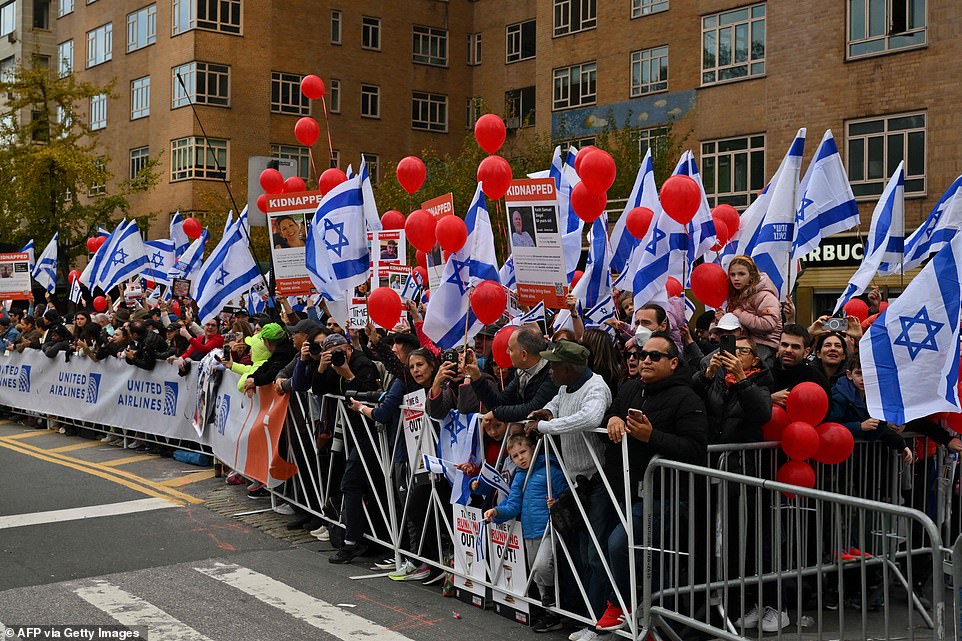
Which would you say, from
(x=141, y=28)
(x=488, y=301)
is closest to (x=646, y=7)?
(x=141, y=28)

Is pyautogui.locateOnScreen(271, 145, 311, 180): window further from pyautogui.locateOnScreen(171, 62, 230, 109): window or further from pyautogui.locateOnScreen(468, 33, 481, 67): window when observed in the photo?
pyautogui.locateOnScreen(468, 33, 481, 67): window

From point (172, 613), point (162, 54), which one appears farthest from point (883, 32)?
point (162, 54)

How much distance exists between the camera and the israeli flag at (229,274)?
A: 12828 millimetres

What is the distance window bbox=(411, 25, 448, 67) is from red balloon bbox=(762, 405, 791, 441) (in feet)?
132

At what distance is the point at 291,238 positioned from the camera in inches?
426

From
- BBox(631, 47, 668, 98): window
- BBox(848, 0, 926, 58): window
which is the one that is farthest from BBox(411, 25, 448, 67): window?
BBox(848, 0, 926, 58): window

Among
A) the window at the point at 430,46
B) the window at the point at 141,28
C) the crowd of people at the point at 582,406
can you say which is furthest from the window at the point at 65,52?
the crowd of people at the point at 582,406

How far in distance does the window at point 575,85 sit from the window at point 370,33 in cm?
1142

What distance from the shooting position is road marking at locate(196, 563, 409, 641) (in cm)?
668

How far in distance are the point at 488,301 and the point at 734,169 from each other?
22161mm

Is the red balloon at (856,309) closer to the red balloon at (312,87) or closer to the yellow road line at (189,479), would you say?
the red balloon at (312,87)

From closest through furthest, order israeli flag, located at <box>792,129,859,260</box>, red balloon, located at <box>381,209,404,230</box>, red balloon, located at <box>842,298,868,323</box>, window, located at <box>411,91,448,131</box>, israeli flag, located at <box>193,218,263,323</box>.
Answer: israeli flag, located at <box>792,129,859,260</box>, red balloon, located at <box>842,298,868,323</box>, red balloon, located at <box>381,209,404,230</box>, israeli flag, located at <box>193,218,263,323</box>, window, located at <box>411,91,448,131</box>

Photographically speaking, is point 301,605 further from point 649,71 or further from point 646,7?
point 646,7

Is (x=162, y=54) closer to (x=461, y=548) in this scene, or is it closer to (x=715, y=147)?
(x=715, y=147)
